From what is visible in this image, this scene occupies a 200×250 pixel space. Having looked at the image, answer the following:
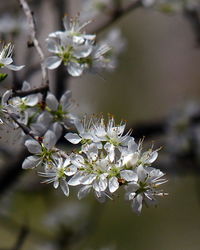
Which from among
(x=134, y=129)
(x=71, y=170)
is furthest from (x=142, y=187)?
(x=134, y=129)

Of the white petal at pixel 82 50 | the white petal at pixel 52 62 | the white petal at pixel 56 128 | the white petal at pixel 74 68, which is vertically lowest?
the white petal at pixel 56 128

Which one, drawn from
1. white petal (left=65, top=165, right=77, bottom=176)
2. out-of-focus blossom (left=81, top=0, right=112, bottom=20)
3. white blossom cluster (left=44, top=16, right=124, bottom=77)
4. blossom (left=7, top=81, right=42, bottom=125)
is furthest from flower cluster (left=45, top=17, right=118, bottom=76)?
out-of-focus blossom (left=81, top=0, right=112, bottom=20)

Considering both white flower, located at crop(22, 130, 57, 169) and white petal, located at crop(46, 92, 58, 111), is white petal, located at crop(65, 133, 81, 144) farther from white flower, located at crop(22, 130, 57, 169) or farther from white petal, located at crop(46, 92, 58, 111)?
white petal, located at crop(46, 92, 58, 111)

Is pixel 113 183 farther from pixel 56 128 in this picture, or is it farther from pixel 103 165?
pixel 56 128

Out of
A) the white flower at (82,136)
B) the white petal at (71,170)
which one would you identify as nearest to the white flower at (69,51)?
the white flower at (82,136)

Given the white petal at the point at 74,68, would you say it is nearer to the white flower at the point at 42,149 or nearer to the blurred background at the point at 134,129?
the blurred background at the point at 134,129
